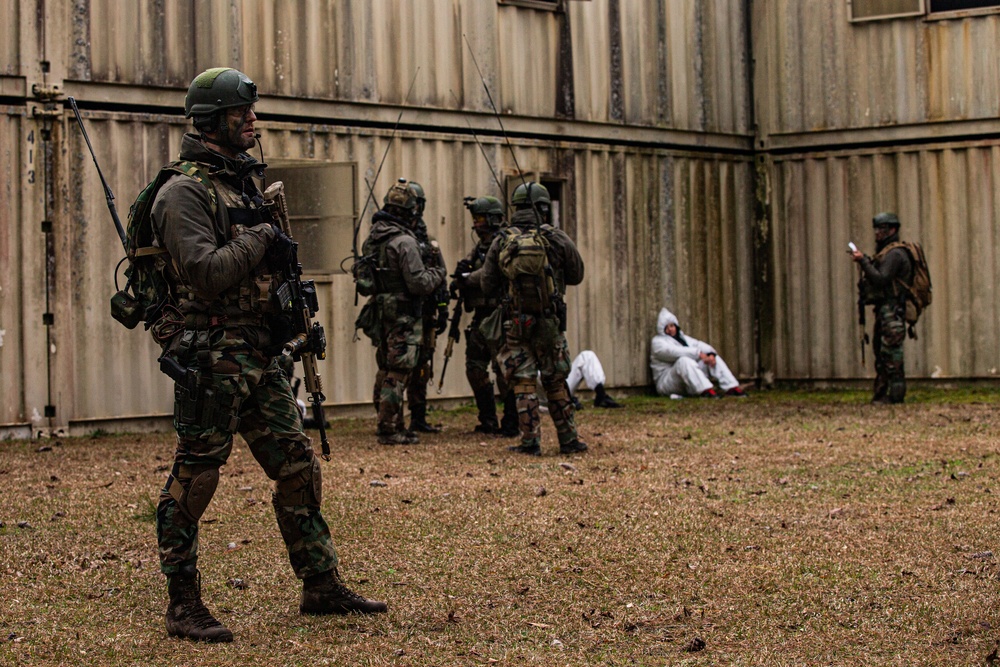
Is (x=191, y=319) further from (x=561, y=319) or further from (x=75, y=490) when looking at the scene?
(x=561, y=319)

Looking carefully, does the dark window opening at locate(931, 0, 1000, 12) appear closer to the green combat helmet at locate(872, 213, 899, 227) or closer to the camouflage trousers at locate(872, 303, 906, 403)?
the green combat helmet at locate(872, 213, 899, 227)

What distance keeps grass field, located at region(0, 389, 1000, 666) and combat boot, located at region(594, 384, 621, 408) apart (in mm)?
3848

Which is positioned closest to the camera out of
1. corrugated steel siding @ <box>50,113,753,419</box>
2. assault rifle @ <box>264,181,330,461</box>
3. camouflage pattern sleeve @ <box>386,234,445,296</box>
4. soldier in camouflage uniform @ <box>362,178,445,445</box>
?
assault rifle @ <box>264,181,330,461</box>

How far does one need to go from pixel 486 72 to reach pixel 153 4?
13.0 feet

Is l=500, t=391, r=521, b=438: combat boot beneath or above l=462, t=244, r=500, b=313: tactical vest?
beneath

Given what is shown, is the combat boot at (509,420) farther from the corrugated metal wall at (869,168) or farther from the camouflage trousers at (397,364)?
the corrugated metal wall at (869,168)

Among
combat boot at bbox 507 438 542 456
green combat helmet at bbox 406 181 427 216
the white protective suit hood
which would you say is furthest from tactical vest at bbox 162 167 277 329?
the white protective suit hood

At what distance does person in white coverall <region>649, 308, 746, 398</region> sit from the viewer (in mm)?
15664

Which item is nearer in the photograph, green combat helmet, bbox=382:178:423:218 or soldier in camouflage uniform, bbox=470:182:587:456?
soldier in camouflage uniform, bbox=470:182:587:456

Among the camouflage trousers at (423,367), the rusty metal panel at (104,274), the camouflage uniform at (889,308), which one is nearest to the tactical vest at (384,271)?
the camouflage trousers at (423,367)

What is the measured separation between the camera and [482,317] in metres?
12.0

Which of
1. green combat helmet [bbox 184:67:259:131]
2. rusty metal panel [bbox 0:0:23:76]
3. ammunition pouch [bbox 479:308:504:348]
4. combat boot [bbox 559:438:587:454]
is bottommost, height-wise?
combat boot [bbox 559:438:587:454]

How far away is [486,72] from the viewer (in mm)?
14695

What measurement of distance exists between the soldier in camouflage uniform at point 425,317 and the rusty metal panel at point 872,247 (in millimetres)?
6607
